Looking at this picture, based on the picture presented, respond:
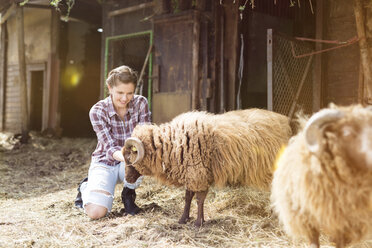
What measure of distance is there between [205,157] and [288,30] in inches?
209

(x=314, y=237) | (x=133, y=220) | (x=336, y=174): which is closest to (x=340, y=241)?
(x=314, y=237)

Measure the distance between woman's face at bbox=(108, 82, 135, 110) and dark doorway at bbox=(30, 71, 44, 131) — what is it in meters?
9.89

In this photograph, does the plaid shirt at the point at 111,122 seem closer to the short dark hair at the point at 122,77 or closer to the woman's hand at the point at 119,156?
the woman's hand at the point at 119,156

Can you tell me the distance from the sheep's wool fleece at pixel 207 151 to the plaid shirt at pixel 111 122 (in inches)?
23.7

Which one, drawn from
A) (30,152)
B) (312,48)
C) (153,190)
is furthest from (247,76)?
(30,152)

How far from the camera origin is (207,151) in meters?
4.25

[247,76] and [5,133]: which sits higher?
[247,76]

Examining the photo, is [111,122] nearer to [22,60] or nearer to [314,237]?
[314,237]

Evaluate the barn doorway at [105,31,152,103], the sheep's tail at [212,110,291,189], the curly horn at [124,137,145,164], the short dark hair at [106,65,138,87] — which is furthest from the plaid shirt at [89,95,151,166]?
the barn doorway at [105,31,152,103]

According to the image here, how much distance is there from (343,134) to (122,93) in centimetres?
279

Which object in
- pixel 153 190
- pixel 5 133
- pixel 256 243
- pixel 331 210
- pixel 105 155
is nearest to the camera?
pixel 331 210

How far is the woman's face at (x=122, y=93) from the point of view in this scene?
4.64 metres

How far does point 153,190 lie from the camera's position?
620 cm

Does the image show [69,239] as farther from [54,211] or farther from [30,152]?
[30,152]
